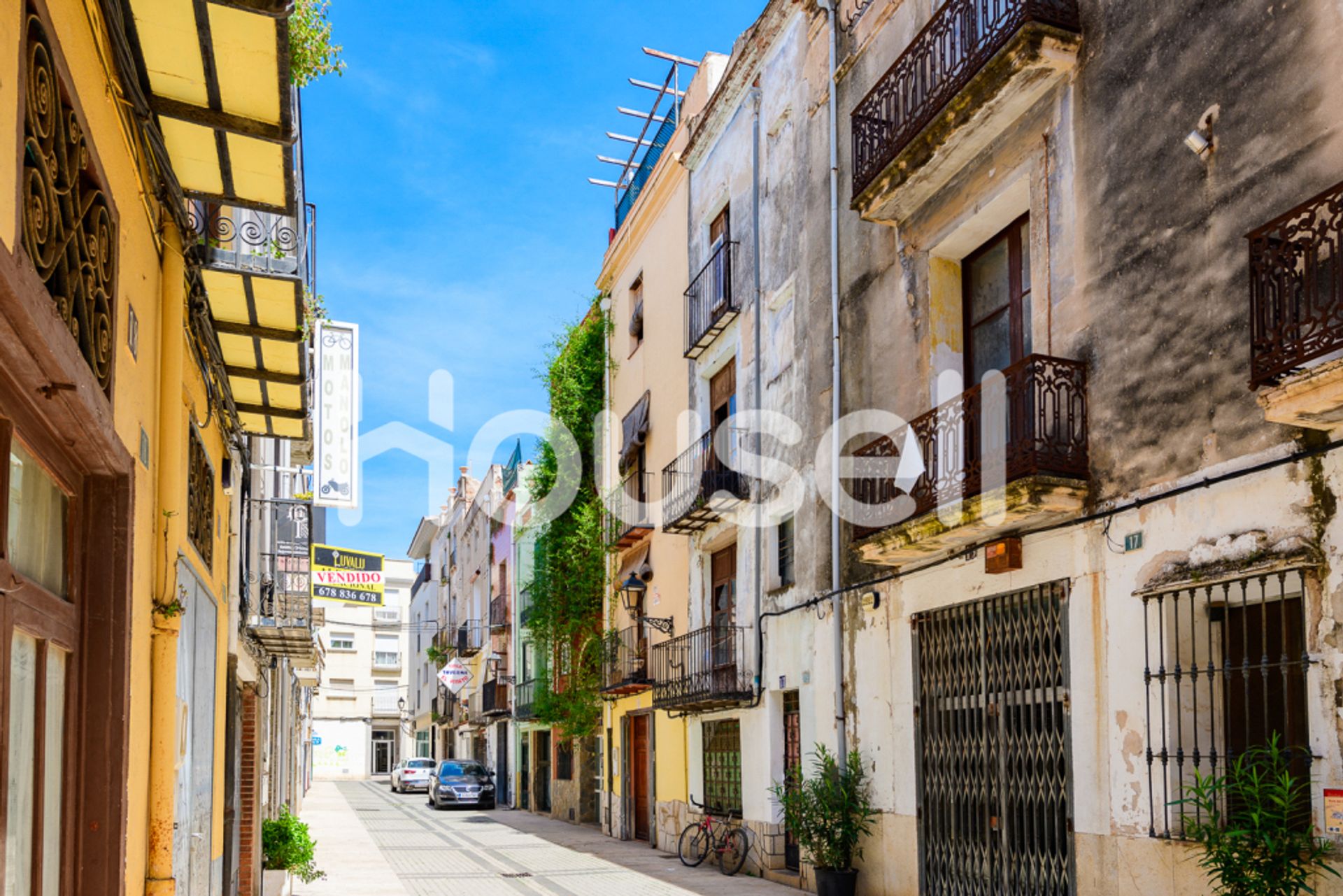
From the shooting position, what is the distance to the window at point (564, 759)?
29.6m

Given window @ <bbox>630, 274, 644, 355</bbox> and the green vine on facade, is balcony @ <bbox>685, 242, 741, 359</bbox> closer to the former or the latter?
window @ <bbox>630, 274, 644, 355</bbox>

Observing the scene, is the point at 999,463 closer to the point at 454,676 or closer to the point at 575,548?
the point at 575,548

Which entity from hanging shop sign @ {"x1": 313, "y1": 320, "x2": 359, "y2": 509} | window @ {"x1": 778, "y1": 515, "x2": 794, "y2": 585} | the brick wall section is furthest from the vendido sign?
window @ {"x1": 778, "y1": 515, "x2": 794, "y2": 585}

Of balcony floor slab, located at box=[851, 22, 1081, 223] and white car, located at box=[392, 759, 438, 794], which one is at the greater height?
balcony floor slab, located at box=[851, 22, 1081, 223]

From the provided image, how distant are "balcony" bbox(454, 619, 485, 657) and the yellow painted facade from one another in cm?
3708

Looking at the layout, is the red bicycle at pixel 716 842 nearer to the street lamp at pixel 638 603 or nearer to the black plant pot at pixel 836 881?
the street lamp at pixel 638 603

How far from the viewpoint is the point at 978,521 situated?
1076 cm

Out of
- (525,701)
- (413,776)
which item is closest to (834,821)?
(525,701)

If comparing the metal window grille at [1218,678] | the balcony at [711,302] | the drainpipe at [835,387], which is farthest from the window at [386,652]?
the metal window grille at [1218,678]

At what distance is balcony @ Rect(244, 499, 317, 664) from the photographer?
43.6 feet

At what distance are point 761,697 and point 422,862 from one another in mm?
6205

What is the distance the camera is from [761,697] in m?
16.6

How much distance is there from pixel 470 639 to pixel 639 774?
2243 cm

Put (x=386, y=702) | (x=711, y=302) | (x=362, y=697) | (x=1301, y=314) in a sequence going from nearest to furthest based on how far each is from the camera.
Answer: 1. (x=1301, y=314)
2. (x=711, y=302)
3. (x=362, y=697)
4. (x=386, y=702)
